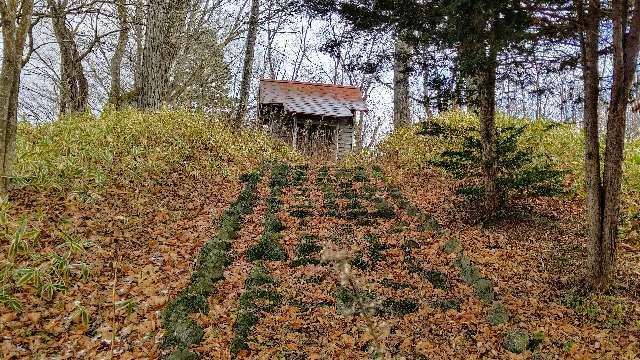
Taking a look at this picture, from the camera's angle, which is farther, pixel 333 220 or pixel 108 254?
pixel 333 220

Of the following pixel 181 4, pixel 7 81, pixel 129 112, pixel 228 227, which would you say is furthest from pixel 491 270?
pixel 181 4

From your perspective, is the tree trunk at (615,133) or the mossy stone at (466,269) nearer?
the tree trunk at (615,133)

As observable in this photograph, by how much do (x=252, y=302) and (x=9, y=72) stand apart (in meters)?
4.19

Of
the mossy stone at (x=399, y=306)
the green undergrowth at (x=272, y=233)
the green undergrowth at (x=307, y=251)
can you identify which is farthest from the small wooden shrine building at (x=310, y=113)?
the mossy stone at (x=399, y=306)

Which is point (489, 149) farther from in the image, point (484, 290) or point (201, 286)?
point (201, 286)

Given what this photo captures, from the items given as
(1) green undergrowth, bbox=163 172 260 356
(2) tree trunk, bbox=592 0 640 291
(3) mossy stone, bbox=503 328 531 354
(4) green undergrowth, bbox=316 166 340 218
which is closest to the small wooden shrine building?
(4) green undergrowth, bbox=316 166 340 218

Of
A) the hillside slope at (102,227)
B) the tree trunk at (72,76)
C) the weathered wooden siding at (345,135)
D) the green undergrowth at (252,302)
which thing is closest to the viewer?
the green undergrowth at (252,302)

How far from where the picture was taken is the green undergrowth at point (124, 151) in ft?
24.1

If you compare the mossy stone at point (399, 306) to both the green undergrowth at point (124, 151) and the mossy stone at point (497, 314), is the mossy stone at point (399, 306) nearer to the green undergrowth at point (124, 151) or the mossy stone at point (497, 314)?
the mossy stone at point (497, 314)

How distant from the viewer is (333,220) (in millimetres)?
7785

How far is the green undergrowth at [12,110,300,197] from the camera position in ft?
24.1

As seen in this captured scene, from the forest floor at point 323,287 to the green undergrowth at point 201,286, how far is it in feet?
0.06

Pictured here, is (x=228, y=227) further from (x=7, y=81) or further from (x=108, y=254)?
(x=7, y=81)

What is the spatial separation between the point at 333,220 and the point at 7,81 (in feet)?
15.6
